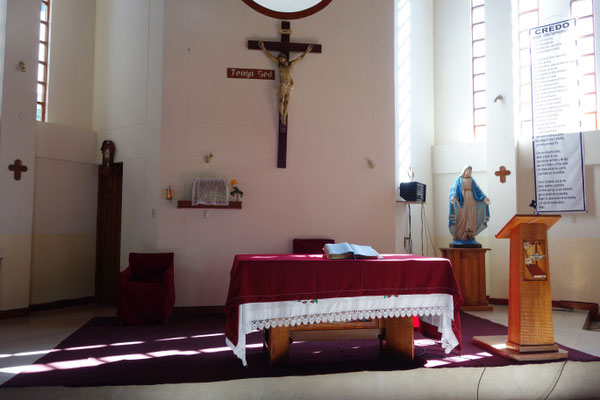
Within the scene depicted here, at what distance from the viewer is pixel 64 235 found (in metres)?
6.61

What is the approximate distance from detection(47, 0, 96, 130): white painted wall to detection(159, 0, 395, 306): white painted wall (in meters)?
1.85

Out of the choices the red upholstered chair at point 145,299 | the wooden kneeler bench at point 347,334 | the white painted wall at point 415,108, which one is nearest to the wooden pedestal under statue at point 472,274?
the white painted wall at point 415,108

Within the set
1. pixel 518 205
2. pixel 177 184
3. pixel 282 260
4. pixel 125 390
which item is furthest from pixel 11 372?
pixel 518 205

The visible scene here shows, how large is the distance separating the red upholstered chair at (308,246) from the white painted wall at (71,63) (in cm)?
373

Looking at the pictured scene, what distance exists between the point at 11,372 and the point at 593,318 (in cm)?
673

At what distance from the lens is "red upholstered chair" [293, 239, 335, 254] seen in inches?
233

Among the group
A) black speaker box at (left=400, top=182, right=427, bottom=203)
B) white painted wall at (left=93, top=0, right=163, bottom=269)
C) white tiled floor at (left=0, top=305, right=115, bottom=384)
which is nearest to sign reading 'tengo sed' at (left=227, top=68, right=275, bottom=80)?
white painted wall at (left=93, top=0, right=163, bottom=269)

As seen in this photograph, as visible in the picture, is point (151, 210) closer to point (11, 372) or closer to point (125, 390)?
point (11, 372)

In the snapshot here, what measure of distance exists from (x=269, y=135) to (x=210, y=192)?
1.10 meters

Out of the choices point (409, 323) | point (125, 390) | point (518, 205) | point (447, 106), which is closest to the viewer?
point (125, 390)

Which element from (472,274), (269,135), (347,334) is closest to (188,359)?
(347,334)

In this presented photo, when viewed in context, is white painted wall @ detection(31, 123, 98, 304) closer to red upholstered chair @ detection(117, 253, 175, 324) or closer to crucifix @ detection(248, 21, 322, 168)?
red upholstered chair @ detection(117, 253, 175, 324)

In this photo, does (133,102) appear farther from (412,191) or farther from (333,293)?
(333,293)

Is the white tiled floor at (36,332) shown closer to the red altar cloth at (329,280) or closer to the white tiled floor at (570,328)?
the red altar cloth at (329,280)
